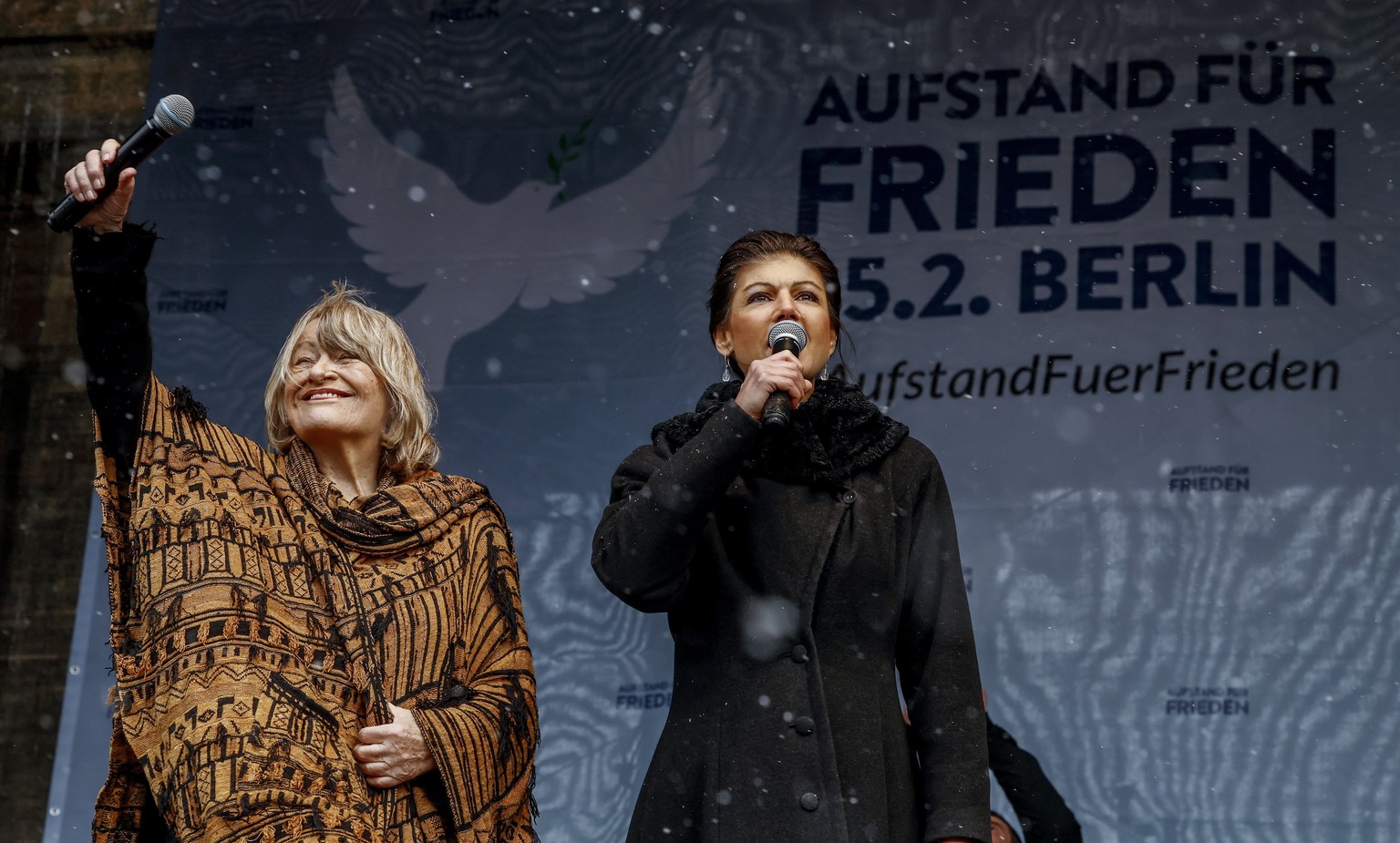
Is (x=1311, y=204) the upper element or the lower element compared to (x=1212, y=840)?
upper

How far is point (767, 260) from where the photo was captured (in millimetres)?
2676

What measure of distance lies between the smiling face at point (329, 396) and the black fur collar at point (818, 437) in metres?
0.64

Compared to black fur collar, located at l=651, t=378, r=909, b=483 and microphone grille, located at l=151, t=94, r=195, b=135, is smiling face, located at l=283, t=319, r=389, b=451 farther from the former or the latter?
microphone grille, located at l=151, t=94, r=195, b=135

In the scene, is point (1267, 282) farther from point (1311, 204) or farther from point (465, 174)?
point (465, 174)

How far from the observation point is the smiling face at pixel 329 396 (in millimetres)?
2949

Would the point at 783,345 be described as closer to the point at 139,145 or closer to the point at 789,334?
the point at 789,334

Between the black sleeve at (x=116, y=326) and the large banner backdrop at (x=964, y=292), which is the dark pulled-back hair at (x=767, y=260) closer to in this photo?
the black sleeve at (x=116, y=326)

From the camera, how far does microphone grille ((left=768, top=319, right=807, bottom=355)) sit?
96.3 inches

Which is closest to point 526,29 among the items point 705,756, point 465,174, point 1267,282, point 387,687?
point 465,174

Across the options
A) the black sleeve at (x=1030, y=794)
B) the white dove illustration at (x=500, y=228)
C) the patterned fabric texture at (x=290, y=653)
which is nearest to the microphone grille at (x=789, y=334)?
the patterned fabric texture at (x=290, y=653)

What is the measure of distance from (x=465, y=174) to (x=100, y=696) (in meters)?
1.59

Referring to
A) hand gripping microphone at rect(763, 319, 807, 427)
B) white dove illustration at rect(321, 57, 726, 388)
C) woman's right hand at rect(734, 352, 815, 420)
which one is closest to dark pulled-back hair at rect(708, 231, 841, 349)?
hand gripping microphone at rect(763, 319, 807, 427)

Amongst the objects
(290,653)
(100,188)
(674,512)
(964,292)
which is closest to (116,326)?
(100,188)

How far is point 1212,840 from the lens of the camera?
3.78 m
